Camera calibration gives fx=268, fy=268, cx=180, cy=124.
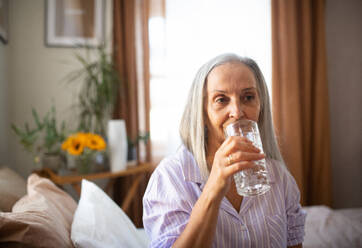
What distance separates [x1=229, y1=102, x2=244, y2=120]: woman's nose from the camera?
2.60ft

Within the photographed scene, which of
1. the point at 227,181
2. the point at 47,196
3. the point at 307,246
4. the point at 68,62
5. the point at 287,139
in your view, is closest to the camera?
the point at 227,181

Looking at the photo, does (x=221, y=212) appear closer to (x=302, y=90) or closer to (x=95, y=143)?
(x=95, y=143)

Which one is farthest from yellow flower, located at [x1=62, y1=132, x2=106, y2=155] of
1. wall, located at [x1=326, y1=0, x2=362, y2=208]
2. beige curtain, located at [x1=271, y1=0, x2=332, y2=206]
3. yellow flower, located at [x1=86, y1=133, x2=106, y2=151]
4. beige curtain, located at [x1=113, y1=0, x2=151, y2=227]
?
wall, located at [x1=326, y1=0, x2=362, y2=208]

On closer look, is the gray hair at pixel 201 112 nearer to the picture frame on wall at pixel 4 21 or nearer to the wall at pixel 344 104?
the picture frame on wall at pixel 4 21

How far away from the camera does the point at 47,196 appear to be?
956 millimetres

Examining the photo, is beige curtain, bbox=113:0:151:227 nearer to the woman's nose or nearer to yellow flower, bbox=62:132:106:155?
yellow flower, bbox=62:132:106:155

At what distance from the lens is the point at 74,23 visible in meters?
2.47

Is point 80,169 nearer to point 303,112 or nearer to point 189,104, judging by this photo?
point 189,104

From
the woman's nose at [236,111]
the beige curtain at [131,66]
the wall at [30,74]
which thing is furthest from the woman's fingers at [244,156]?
the wall at [30,74]

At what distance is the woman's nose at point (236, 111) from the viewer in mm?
793

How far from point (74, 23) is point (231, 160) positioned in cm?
237

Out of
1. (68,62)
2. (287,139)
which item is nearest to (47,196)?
(68,62)

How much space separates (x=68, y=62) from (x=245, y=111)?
7.03 feet

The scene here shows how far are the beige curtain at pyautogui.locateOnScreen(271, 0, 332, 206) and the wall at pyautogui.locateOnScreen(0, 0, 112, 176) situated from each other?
197 cm
